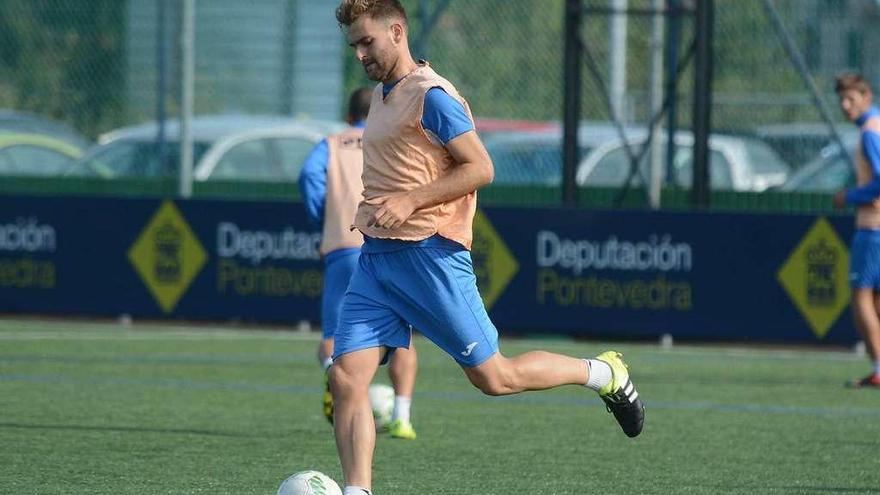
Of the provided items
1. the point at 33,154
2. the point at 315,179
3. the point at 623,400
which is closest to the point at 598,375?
the point at 623,400

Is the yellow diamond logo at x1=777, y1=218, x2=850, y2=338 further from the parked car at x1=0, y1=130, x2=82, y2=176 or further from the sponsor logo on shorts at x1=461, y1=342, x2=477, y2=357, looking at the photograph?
the sponsor logo on shorts at x1=461, y1=342, x2=477, y2=357

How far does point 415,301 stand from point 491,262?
32.6 feet

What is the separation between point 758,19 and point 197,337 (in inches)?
273

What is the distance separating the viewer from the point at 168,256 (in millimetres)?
18219

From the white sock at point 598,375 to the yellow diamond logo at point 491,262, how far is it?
917cm

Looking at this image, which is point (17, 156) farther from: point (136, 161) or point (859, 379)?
point (859, 379)

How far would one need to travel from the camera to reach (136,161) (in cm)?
2106

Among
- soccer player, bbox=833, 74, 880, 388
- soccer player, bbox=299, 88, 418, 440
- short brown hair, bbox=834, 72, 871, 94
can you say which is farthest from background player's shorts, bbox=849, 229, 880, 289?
soccer player, bbox=299, 88, 418, 440

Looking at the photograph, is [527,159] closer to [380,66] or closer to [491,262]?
[491,262]

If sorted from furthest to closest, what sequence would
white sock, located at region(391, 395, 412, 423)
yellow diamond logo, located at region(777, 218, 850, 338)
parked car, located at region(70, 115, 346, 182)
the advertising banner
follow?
parked car, located at region(70, 115, 346, 182)
the advertising banner
yellow diamond logo, located at region(777, 218, 850, 338)
white sock, located at region(391, 395, 412, 423)

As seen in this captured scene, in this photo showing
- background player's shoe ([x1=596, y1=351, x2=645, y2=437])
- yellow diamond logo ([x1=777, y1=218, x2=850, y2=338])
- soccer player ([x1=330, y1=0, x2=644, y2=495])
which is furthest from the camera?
yellow diamond logo ([x1=777, y1=218, x2=850, y2=338])

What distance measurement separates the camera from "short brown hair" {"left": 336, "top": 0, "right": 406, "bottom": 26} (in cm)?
723

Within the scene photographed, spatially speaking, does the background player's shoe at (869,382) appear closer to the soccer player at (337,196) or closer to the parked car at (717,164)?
the soccer player at (337,196)

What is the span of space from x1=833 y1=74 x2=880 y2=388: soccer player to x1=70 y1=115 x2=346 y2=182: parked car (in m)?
8.71
